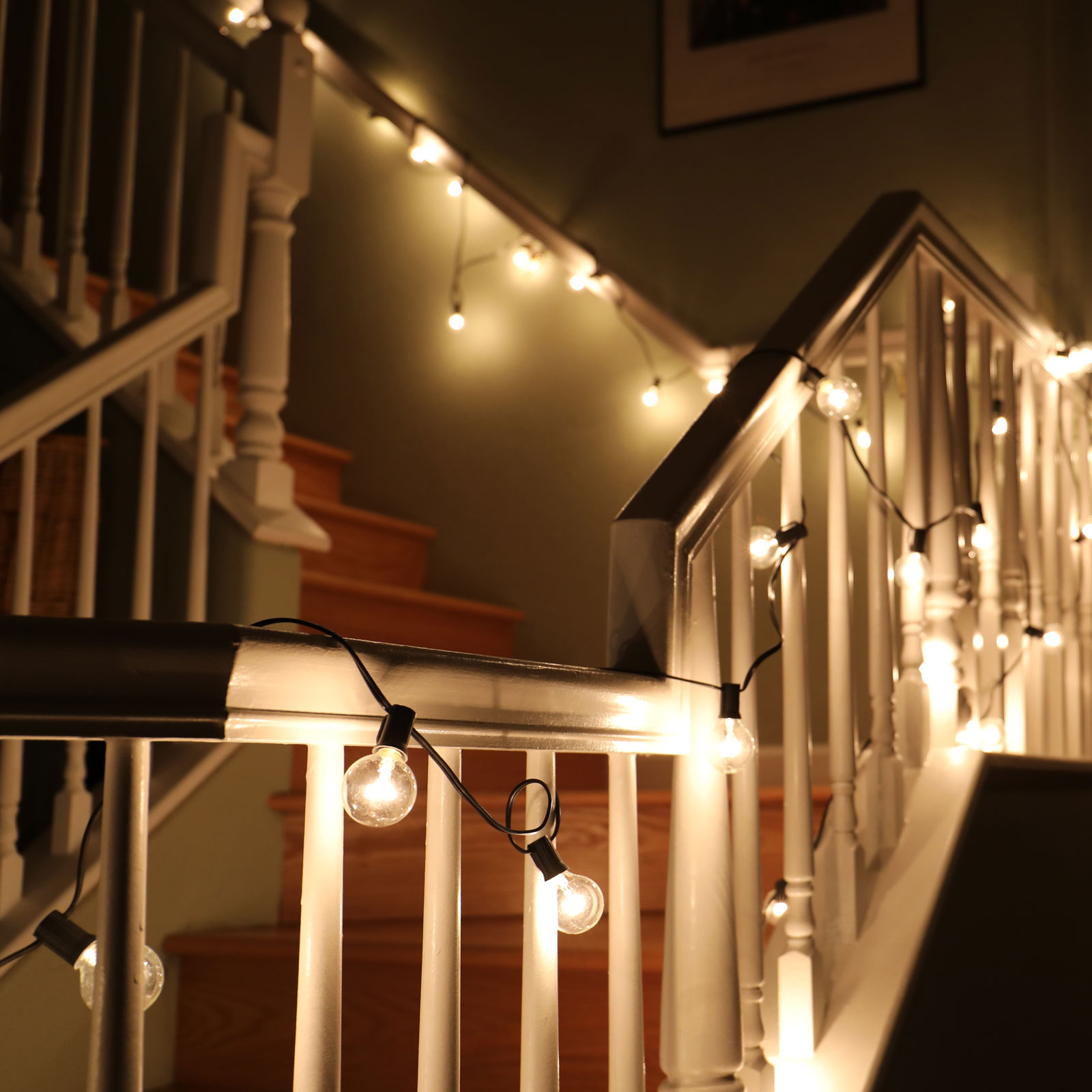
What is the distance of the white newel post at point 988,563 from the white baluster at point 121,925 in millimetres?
1334

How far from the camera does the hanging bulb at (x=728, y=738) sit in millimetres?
999

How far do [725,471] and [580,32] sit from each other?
2.45m

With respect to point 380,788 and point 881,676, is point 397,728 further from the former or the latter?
point 881,676

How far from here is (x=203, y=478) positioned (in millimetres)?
1839

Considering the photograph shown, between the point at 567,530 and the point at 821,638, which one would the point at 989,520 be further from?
the point at 567,530

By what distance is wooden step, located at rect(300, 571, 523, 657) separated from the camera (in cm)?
219

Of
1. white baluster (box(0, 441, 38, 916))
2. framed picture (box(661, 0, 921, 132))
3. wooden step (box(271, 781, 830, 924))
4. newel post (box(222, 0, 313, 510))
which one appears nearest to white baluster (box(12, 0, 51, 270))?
newel post (box(222, 0, 313, 510))

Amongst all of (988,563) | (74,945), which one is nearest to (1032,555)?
(988,563)

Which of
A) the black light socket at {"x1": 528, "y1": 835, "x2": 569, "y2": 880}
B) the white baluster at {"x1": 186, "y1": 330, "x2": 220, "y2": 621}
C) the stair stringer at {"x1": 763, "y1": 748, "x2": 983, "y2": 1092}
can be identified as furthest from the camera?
the white baluster at {"x1": 186, "y1": 330, "x2": 220, "y2": 621}

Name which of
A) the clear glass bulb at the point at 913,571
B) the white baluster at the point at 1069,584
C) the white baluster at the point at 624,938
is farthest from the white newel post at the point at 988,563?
the white baluster at the point at 624,938

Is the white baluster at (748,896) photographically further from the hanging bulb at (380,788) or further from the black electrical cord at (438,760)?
the hanging bulb at (380,788)

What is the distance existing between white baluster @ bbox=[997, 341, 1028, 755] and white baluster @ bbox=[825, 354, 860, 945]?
459 mm

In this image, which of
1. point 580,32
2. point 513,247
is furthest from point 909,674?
point 580,32

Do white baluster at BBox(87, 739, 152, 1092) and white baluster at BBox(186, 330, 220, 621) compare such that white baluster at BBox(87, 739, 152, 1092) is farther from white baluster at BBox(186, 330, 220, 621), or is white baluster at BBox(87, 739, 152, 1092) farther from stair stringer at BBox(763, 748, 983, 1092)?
white baluster at BBox(186, 330, 220, 621)
